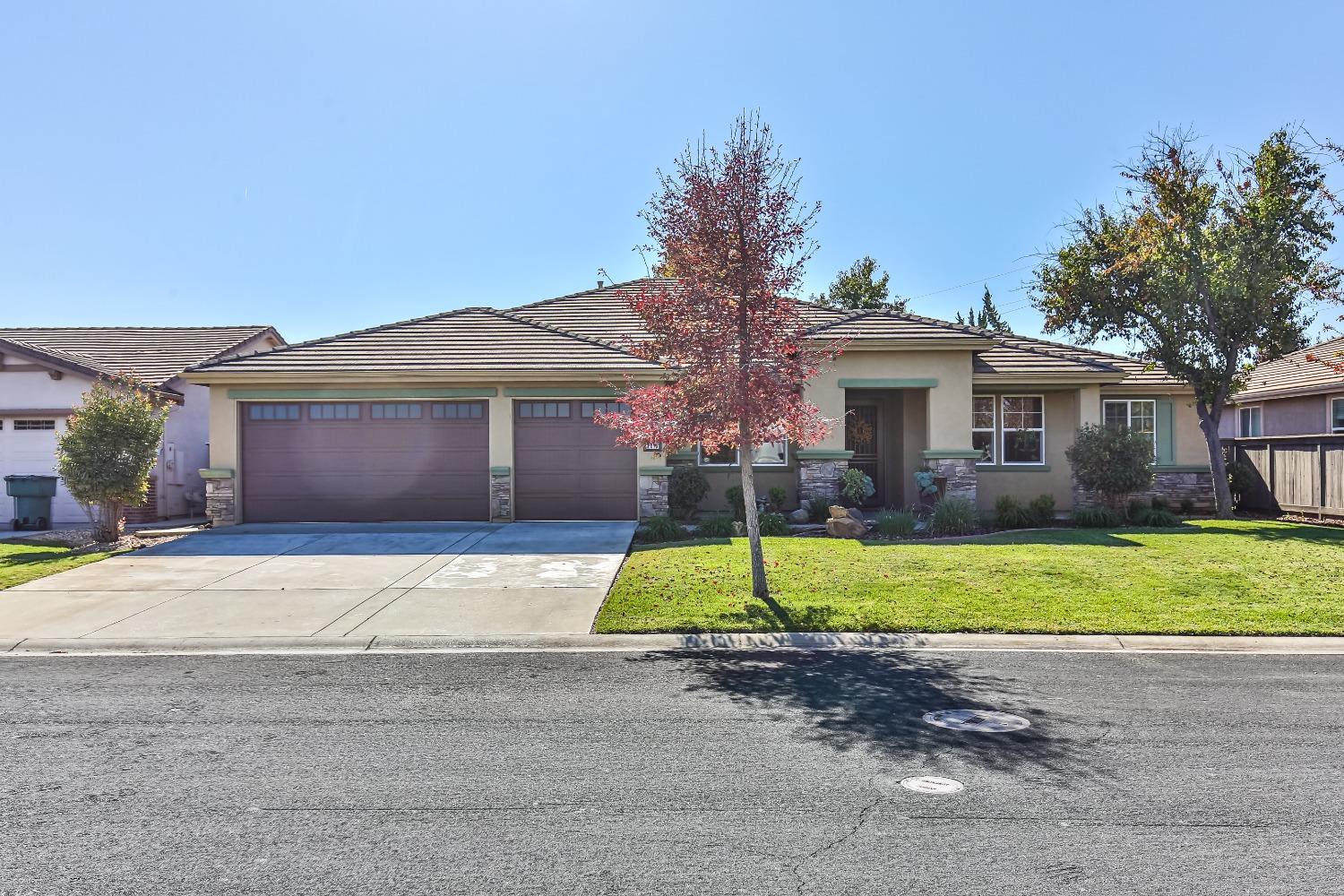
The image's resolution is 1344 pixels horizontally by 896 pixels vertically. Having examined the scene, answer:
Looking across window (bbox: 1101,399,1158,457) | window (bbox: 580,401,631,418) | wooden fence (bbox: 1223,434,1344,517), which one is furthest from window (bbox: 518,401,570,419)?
wooden fence (bbox: 1223,434,1344,517)

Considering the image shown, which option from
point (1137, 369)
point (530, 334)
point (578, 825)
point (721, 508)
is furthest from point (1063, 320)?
point (578, 825)

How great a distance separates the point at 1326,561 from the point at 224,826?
13.3 metres

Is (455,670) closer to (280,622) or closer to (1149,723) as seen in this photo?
(280,622)

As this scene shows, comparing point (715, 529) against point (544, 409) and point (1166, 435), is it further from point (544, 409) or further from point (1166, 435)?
point (1166, 435)

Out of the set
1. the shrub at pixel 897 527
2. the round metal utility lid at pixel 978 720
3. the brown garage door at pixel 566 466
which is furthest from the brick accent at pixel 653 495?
the round metal utility lid at pixel 978 720

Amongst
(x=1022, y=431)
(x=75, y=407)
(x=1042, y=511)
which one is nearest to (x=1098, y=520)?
(x=1042, y=511)

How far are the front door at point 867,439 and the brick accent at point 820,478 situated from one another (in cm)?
178

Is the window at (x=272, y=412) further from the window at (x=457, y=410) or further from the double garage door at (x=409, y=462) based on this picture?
the window at (x=457, y=410)

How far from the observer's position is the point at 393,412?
57.1ft

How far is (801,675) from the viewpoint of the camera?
713 centimetres

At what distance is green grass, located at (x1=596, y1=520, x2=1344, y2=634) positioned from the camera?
8734 millimetres

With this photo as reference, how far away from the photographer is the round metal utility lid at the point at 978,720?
5.71 meters

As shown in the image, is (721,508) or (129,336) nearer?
(721,508)

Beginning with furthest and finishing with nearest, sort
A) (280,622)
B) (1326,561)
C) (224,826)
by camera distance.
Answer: (1326,561) < (280,622) < (224,826)
